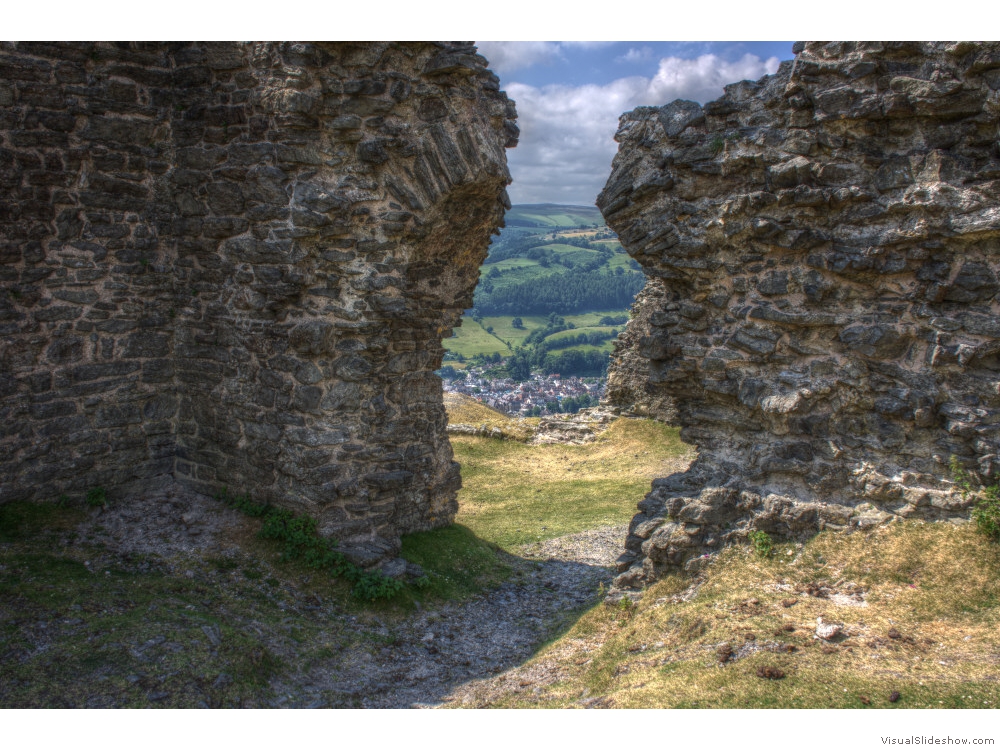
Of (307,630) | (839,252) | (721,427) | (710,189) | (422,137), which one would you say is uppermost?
(422,137)

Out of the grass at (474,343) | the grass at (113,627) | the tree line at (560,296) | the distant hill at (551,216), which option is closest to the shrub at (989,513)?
the grass at (113,627)

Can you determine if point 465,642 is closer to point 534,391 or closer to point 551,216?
point 534,391

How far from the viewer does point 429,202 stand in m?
7.38

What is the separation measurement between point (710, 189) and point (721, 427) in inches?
91.4

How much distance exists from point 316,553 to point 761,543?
4.48 meters

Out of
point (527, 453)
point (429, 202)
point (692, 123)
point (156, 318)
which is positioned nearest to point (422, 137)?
point (429, 202)

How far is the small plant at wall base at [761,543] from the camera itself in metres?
6.15

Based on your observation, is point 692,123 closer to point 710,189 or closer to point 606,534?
point 710,189

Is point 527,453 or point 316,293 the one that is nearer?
point 316,293

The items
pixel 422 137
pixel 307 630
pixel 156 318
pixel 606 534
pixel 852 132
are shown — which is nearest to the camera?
pixel 852 132

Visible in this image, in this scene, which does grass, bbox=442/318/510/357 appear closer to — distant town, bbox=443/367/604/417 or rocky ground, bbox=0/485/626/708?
distant town, bbox=443/367/604/417

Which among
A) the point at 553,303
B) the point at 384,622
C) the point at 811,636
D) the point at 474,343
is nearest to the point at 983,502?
the point at 811,636

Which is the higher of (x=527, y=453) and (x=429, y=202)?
Answer: (x=429, y=202)

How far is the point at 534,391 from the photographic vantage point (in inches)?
1535
